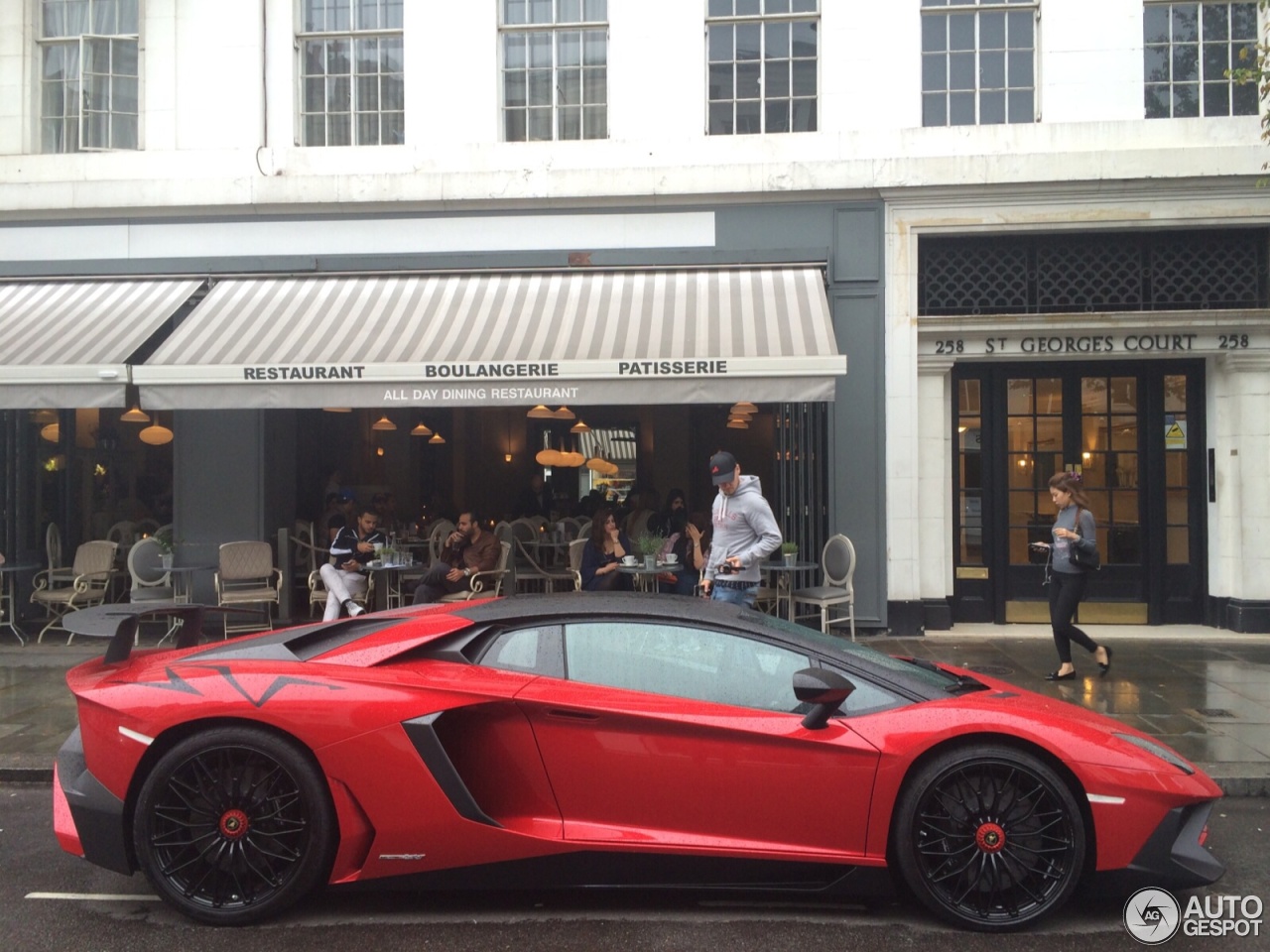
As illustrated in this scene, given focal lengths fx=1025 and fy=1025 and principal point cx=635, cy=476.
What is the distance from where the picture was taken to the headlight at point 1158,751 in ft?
13.1

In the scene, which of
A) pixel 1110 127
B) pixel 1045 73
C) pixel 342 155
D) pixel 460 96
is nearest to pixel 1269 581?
pixel 1110 127

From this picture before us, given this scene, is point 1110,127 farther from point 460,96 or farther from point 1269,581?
point 460,96

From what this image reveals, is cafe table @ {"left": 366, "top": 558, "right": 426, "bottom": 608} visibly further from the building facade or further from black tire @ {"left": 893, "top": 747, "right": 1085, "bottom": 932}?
black tire @ {"left": 893, "top": 747, "right": 1085, "bottom": 932}

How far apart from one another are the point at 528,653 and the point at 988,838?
6.11 feet

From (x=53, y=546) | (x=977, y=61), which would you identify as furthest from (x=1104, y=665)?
(x=53, y=546)

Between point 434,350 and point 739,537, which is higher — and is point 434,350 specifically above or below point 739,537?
above

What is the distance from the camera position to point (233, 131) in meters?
10.9

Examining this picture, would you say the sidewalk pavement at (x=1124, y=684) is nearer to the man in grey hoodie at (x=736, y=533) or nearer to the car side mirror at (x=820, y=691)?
the man in grey hoodie at (x=736, y=533)

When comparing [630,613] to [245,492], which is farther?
[245,492]

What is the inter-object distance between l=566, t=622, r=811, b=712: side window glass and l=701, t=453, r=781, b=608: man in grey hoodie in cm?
309

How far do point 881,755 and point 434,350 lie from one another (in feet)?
20.9

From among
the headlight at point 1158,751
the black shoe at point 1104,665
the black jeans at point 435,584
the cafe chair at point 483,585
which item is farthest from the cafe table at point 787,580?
the headlight at point 1158,751

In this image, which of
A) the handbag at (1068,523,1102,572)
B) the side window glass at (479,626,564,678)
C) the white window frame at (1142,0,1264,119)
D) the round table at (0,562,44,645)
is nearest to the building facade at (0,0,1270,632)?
the white window frame at (1142,0,1264,119)

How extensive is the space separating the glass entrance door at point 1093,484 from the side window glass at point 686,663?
24.2 ft
